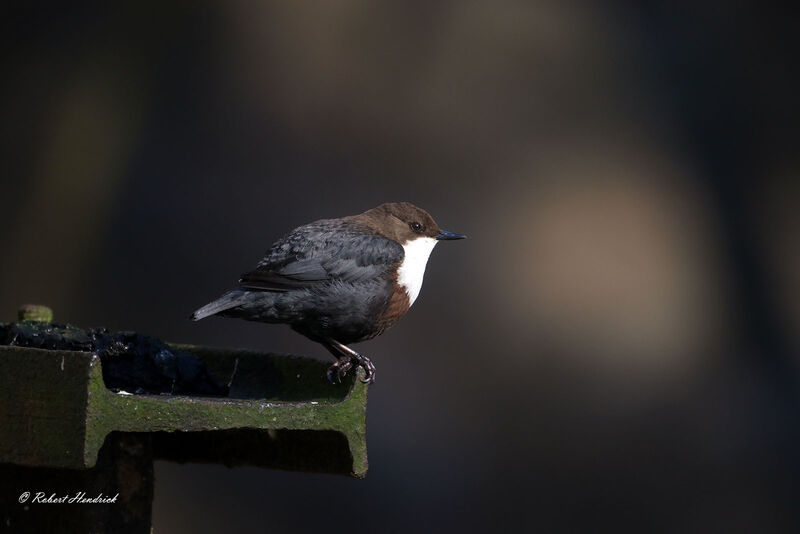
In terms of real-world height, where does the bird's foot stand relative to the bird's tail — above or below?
below

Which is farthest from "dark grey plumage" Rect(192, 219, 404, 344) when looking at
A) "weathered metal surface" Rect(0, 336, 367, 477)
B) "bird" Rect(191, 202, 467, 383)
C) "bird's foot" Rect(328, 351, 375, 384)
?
"weathered metal surface" Rect(0, 336, 367, 477)

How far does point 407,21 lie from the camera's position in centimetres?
504

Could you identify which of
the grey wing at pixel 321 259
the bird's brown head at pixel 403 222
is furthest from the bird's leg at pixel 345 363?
the bird's brown head at pixel 403 222

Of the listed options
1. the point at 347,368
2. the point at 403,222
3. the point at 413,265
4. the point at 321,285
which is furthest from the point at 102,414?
the point at 403,222

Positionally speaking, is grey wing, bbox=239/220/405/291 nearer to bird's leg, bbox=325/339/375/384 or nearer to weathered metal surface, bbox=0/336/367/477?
bird's leg, bbox=325/339/375/384

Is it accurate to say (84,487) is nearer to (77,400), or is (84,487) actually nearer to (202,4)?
(77,400)

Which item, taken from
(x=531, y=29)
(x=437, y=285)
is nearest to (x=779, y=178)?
(x=531, y=29)

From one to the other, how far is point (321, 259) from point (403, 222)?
43 centimetres

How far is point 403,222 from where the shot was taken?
3145 millimetres

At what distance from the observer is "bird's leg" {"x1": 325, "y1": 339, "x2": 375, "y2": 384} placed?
2.33m

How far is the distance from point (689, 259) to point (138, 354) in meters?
3.74

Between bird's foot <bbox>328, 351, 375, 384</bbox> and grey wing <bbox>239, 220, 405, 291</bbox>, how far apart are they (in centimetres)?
24

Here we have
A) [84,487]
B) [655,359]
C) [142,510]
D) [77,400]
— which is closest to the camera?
[77,400]

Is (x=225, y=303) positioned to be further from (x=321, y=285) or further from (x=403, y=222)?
(x=403, y=222)
